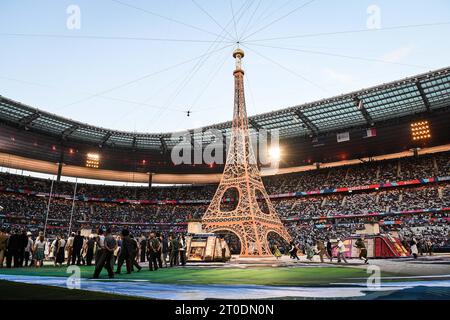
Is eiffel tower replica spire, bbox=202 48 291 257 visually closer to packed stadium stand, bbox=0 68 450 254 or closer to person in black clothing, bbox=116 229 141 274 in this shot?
packed stadium stand, bbox=0 68 450 254

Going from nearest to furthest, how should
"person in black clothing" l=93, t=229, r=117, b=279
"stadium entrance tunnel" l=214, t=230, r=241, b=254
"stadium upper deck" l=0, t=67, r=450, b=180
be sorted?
"person in black clothing" l=93, t=229, r=117, b=279 → "stadium upper deck" l=0, t=67, r=450, b=180 → "stadium entrance tunnel" l=214, t=230, r=241, b=254

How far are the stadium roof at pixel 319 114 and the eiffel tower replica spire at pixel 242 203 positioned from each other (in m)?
11.1

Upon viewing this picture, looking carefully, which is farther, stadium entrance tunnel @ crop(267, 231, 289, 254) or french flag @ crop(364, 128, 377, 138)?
french flag @ crop(364, 128, 377, 138)

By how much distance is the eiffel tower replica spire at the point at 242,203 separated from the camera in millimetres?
28219

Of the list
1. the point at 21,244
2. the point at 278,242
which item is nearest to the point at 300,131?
the point at 278,242

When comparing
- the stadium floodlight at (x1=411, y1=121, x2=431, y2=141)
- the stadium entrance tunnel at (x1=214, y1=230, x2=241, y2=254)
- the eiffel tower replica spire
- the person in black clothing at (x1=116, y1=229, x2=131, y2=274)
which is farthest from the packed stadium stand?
the person in black clothing at (x1=116, y1=229, x2=131, y2=274)

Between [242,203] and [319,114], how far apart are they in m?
20.9

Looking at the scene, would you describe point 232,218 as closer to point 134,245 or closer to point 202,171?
point 134,245

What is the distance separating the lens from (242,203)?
1176 inches

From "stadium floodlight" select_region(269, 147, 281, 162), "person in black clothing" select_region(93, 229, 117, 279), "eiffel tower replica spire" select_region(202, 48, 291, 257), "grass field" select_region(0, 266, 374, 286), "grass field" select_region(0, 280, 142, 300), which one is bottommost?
"grass field" select_region(0, 266, 374, 286)

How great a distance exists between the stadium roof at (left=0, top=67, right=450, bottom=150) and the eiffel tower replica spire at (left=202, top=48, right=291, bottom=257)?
436 inches

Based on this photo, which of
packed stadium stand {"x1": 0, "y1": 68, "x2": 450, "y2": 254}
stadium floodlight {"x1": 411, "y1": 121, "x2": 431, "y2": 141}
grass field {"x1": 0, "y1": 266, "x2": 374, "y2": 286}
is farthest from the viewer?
stadium floodlight {"x1": 411, "y1": 121, "x2": 431, "y2": 141}

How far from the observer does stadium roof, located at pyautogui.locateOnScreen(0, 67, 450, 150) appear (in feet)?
120

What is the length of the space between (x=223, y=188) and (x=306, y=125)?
21.2 m
